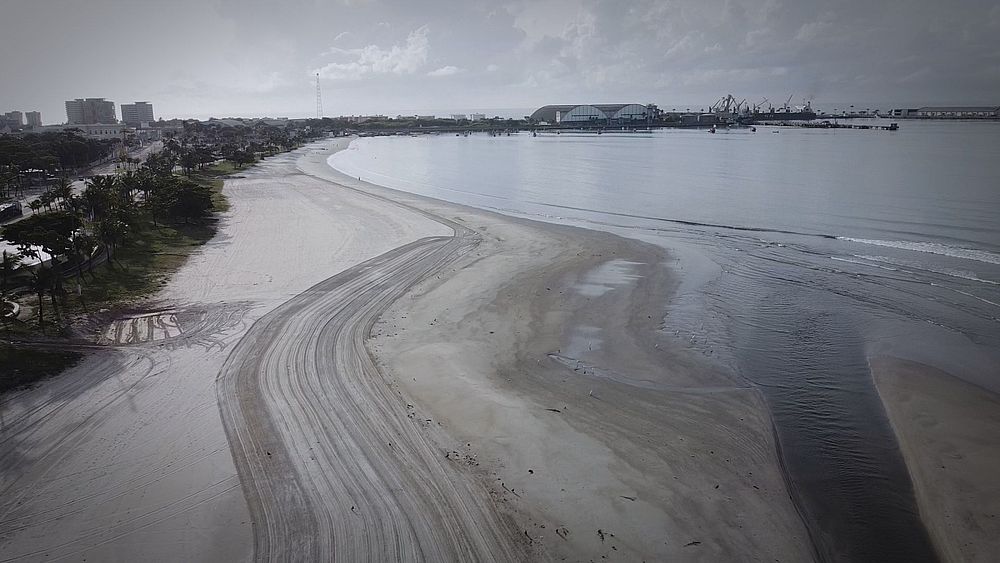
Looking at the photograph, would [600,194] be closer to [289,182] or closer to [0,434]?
[289,182]

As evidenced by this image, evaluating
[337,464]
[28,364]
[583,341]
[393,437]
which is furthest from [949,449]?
[28,364]

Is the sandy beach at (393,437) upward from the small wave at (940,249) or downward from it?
downward

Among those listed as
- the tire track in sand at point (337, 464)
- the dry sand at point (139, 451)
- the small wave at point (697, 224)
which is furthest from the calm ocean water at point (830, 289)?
the dry sand at point (139, 451)

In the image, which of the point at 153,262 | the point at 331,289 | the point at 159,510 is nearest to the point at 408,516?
the point at 159,510

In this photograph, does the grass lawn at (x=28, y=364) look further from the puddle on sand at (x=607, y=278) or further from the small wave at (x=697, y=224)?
the small wave at (x=697, y=224)

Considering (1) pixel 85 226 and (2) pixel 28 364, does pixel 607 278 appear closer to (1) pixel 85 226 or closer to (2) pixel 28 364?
(2) pixel 28 364
